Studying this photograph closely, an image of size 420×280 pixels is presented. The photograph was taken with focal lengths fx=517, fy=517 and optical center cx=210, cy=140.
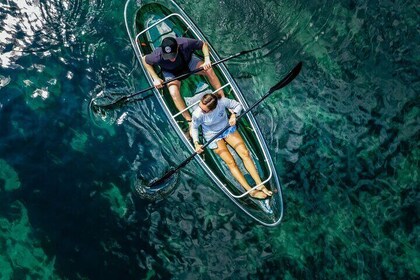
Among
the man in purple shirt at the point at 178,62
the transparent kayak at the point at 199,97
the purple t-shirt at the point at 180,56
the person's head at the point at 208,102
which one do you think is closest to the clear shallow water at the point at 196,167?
the transparent kayak at the point at 199,97

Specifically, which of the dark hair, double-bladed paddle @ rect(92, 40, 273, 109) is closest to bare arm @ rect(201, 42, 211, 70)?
double-bladed paddle @ rect(92, 40, 273, 109)

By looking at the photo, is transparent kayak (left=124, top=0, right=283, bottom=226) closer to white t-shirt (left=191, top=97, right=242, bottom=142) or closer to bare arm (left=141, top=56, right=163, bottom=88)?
bare arm (left=141, top=56, right=163, bottom=88)

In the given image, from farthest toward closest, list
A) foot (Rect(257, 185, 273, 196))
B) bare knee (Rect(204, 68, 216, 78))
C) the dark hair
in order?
bare knee (Rect(204, 68, 216, 78)) → foot (Rect(257, 185, 273, 196)) → the dark hair

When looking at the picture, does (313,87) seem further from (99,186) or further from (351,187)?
(99,186)

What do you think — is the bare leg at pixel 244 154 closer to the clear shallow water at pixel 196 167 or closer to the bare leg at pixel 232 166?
the bare leg at pixel 232 166

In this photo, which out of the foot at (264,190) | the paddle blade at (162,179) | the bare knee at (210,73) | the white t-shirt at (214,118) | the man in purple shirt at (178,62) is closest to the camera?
the white t-shirt at (214,118)

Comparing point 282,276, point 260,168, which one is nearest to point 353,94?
point 260,168
